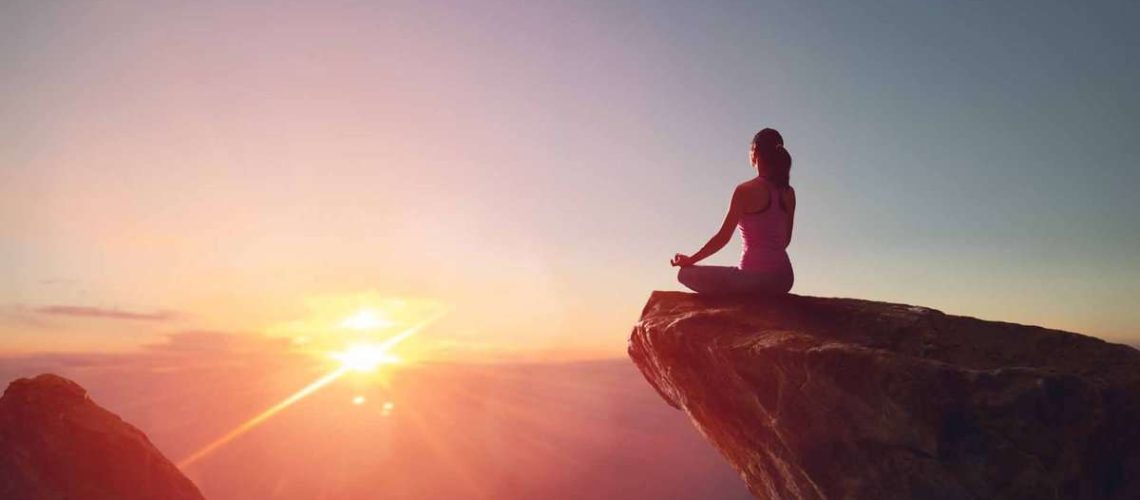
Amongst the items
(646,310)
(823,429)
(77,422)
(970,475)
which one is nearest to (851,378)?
(823,429)

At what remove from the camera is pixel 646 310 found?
1148 centimetres

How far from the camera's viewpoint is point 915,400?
6840 millimetres

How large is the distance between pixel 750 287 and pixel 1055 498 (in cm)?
455

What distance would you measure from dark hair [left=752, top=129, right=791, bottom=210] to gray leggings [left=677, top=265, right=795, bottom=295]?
4.05 feet

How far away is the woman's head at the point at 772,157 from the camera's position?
9133 mm

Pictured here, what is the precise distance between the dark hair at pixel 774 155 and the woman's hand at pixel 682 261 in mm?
1800

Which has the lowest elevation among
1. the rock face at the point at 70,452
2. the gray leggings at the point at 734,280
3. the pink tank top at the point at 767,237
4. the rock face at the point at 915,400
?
the rock face at the point at 70,452

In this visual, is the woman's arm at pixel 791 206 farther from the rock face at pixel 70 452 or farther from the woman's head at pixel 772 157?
the rock face at pixel 70 452

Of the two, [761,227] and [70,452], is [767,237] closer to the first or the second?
[761,227]

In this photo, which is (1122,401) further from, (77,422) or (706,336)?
(77,422)

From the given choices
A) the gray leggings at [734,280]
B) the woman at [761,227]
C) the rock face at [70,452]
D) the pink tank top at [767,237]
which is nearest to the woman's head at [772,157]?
the woman at [761,227]

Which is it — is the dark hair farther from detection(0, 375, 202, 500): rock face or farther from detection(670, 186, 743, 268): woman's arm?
detection(0, 375, 202, 500): rock face

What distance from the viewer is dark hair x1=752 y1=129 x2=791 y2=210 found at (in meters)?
9.12

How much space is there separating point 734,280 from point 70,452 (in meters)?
22.9
